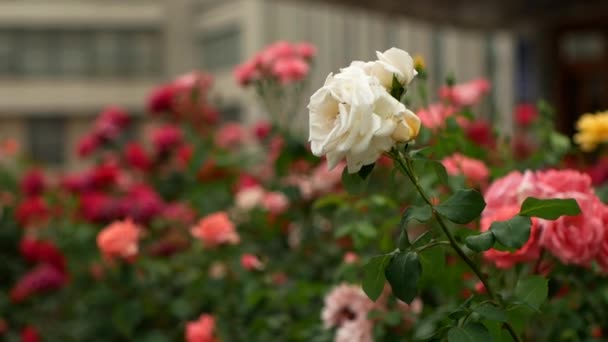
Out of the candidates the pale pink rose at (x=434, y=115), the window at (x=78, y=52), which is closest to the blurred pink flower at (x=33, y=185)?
the pale pink rose at (x=434, y=115)

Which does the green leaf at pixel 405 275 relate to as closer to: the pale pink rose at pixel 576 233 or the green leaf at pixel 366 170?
the green leaf at pixel 366 170

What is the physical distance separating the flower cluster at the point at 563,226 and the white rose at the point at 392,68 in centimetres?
27

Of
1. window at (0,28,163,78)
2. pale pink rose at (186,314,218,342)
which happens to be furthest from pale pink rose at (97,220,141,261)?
window at (0,28,163,78)

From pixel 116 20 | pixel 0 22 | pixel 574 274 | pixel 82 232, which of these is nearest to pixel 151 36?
pixel 116 20

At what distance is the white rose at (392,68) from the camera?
719 mm

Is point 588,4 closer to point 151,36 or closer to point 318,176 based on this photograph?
point 318,176

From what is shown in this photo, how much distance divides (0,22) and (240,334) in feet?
61.7

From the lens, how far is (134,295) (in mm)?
2113

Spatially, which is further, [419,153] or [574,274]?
[574,274]

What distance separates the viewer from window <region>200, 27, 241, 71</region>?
15.5m

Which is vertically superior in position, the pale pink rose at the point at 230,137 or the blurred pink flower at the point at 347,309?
the blurred pink flower at the point at 347,309

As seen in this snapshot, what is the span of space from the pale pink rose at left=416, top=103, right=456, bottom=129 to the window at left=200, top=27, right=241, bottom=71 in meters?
13.6

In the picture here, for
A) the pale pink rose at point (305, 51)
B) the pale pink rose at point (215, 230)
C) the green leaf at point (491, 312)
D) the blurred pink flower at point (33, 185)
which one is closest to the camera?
the green leaf at point (491, 312)

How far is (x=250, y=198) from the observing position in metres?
2.17
